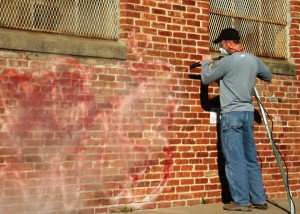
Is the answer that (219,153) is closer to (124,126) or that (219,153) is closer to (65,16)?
(124,126)

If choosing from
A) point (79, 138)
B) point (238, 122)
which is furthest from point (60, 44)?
point (238, 122)

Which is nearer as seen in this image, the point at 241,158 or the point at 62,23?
the point at 62,23

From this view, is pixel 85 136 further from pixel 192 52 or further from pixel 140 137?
pixel 192 52

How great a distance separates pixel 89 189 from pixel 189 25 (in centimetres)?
254

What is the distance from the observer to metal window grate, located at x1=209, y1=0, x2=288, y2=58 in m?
9.78

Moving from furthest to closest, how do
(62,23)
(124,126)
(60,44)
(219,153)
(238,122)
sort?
(219,153), (238,122), (124,126), (62,23), (60,44)

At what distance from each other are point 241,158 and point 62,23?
2.56 m

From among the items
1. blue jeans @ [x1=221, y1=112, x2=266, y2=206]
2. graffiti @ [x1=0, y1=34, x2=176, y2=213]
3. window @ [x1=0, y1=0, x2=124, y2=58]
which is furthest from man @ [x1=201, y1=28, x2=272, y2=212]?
window @ [x1=0, y1=0, x2=124, y2=58]

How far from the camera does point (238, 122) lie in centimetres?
845

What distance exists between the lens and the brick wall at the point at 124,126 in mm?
7500

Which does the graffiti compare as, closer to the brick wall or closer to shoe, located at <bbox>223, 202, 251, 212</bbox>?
the brick wall

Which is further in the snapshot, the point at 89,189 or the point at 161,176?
the point at 161,176

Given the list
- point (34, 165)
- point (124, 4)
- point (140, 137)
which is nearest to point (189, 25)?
point (124, 4)

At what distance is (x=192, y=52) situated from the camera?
361 inches
